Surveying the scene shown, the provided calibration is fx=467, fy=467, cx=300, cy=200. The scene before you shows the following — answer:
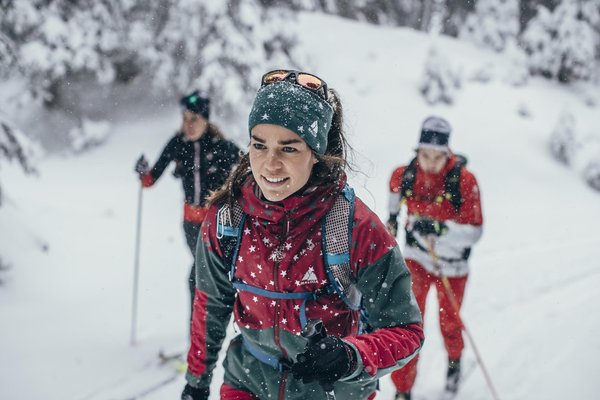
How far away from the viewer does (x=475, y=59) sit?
21.0 m

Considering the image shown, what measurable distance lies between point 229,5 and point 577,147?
1129cm

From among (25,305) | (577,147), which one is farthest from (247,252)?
(577,147)

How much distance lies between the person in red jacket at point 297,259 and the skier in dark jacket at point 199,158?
97.1 inches

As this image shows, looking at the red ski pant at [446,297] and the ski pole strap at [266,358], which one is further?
the red ski pant at [446,297]

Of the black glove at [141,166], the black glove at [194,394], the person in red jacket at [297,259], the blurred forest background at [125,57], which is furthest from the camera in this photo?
the blurred forest background at [125,57]

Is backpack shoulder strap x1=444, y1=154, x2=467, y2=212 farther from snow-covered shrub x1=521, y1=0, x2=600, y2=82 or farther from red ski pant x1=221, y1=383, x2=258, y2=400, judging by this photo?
snow-covered shrub x1=521, y1=0, x2=600, y2=82

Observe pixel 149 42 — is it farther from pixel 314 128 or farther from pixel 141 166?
pixel 314 128

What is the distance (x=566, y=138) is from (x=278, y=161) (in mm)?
15088

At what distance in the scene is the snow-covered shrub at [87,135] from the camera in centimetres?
1183

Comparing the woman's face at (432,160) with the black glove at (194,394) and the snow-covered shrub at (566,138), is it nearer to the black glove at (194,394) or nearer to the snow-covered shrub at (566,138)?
the black glove at (194,394)

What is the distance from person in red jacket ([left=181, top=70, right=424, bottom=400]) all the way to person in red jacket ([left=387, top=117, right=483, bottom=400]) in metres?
2.08

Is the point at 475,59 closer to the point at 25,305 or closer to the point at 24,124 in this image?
the point at 24,124

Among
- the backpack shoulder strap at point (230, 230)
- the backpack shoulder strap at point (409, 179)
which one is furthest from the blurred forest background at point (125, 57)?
the backpack shoulder strap at point (230, 230)

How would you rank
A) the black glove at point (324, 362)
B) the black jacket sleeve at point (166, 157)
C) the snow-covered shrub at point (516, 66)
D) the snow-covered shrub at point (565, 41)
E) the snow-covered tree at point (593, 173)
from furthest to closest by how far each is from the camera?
the snow-covered shrub at point (565, 41) → the snow-covered shrub at point (516, 66) → the snow-covered tree at point (593, 173) → the black jacket sleeve at point (166, 157) → the black glove at point (324, 362)
